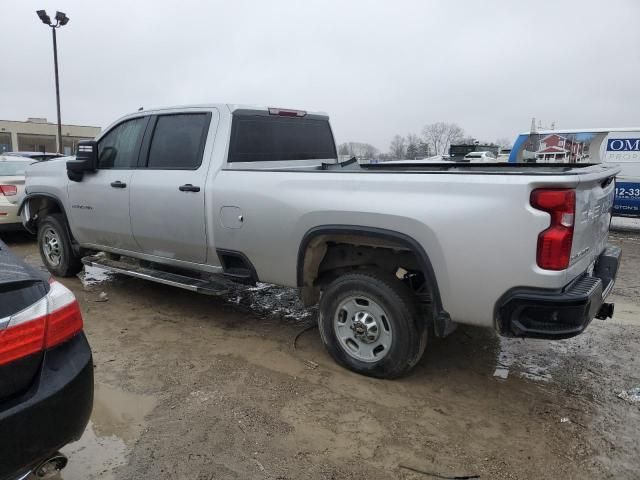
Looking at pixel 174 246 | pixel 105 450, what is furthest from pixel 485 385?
pixel 174 246

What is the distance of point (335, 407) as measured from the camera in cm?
336

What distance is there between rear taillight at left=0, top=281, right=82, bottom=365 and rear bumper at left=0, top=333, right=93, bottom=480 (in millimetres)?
59

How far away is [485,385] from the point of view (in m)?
3.73

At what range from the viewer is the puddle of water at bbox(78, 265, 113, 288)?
250 inches

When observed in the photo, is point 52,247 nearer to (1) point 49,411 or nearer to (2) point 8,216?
(2) point 8,216

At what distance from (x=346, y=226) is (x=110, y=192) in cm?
299

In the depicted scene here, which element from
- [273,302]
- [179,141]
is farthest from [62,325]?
[273,302]

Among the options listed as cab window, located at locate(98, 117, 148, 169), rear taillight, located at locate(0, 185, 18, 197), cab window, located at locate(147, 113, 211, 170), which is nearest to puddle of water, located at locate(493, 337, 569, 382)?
cab window, located at locate(147, 113, 211, 170)

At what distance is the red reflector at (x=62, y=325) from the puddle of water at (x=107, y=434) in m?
0.92

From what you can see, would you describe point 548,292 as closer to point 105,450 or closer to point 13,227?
point 105,450

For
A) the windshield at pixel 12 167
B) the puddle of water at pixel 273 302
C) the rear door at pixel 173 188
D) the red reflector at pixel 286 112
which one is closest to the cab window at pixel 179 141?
the rear door at pixel 173 188

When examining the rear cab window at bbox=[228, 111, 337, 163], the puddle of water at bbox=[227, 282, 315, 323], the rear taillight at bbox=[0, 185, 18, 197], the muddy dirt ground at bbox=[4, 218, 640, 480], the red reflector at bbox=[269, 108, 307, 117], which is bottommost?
the muddy dirt ground at bbox=[4, 218, 640, 480]

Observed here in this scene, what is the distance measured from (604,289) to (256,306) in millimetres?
3366

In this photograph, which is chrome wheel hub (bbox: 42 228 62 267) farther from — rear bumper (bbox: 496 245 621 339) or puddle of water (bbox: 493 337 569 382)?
rear bumper (bbox: 496 245 621 339)
